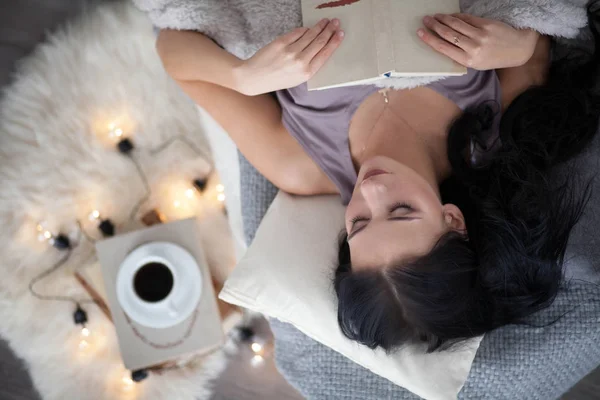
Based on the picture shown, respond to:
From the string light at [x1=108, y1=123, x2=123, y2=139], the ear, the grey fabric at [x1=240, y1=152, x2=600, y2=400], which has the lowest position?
the grey fabric at [x1=240, y1=152, x2=600, y2=400]

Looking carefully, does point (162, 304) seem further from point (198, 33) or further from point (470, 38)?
point (470, 38)

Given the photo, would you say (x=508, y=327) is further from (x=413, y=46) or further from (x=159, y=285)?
(x=159, y=285)

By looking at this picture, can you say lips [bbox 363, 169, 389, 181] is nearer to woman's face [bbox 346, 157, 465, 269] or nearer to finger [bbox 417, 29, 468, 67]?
woman's face [bbox 346, 157, 465, 269]

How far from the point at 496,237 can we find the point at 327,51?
0.43 metres

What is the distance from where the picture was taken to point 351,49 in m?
0.76

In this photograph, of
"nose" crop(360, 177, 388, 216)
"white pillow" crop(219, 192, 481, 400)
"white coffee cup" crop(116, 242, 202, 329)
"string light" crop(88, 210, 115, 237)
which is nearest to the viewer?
"nose" crop(360, 177, 388, 216)

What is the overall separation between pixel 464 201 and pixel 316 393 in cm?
48

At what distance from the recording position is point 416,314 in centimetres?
80

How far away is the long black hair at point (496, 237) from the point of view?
79cm

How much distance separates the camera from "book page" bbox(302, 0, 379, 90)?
750mm

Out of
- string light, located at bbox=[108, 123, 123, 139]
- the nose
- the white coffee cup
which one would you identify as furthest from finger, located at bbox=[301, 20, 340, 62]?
string light, located at bbox=[108, 123, 123, 139]

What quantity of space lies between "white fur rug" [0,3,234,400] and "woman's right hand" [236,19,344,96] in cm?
49

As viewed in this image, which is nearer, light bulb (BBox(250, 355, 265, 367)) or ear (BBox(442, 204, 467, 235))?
ear (BBox(442, 204, 467, 235))

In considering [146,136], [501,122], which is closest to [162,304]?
[146,136]
